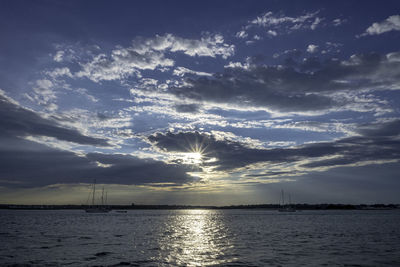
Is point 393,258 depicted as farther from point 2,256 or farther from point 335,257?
point 2,256

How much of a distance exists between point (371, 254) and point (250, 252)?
15445 millimetres

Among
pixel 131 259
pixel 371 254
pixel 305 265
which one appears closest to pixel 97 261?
pixel 131 259

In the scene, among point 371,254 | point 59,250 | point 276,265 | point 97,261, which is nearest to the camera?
point 276,265

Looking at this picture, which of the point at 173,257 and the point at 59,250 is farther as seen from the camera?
the point at 59,250

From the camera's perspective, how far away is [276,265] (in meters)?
31.0

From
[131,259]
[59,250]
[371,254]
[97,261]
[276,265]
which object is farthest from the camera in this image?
[59,250]

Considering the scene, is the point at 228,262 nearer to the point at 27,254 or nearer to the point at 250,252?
the point at 250,252

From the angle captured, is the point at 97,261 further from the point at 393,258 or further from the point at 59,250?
the point at 393,258

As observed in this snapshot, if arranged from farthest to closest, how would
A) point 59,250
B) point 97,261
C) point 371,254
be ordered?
point 59,250 → point 371,254 → point 97,261

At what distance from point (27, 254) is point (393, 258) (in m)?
45.6

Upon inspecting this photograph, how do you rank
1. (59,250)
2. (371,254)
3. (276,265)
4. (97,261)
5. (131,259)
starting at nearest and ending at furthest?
(276,265) < (97,261) < (131,259) < (371,254) < (59,250)

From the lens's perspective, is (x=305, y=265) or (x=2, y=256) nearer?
(x=305, y=265)

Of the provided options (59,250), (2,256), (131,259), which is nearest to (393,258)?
(131,259)

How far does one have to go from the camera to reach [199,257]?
37.3 metres
